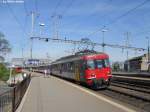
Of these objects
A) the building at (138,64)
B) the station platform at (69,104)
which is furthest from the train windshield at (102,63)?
the building at (138,64)

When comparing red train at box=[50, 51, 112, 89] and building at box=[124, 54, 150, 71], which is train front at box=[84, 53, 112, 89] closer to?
red train at box=[50, 51, 112, 89]

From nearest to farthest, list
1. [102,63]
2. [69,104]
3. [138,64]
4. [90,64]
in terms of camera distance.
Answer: [69,104]
[90,64]
[102,63]
[138,64]

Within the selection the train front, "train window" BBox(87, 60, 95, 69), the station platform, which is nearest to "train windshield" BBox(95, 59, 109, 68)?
the train front

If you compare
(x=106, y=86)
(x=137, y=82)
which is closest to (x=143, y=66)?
(x=137, y=82)

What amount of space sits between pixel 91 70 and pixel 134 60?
71.9m

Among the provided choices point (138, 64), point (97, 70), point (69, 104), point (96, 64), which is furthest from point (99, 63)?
point (138, 64)

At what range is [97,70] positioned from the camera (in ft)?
109

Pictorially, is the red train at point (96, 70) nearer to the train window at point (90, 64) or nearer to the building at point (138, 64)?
the train window at point (90, 64)

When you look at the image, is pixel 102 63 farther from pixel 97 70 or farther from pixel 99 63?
pixel 97 70

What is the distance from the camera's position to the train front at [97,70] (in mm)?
32781

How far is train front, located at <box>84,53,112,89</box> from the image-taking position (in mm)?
32781

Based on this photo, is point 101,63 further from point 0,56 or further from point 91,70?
point 0,56

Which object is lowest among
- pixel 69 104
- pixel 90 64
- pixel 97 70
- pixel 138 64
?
pixel 69 104

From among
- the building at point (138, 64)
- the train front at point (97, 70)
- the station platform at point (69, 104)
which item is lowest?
the station platform at point (69, 104)
